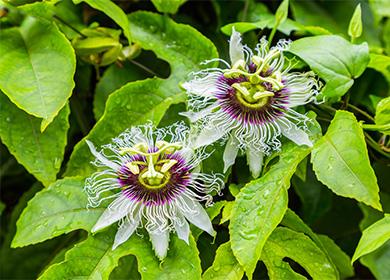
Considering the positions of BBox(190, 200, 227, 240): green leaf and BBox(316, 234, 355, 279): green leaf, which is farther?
BBox(316, 234, 355, 279): green leaf

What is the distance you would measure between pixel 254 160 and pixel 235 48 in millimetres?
171

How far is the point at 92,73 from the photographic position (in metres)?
1.33

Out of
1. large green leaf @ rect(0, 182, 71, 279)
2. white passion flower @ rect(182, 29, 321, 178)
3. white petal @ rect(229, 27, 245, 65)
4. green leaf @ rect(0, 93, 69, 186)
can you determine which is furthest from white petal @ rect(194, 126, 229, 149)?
large green leaf @ rect(0, 182, 71, 279)

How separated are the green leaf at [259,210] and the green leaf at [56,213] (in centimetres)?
23

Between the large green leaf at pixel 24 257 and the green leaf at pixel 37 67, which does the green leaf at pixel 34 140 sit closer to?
the green leaf at pixel 37 67

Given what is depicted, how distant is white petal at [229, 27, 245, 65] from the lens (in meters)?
0.98

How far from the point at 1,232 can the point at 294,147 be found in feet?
2.37

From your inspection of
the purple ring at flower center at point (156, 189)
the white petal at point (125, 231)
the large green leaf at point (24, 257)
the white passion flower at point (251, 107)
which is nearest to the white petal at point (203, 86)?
the white passion flower at point (251, 107)

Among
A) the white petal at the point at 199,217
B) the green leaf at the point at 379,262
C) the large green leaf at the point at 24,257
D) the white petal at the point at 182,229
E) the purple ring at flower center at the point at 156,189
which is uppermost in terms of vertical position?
the purple ring at flower center at the point at 156,189

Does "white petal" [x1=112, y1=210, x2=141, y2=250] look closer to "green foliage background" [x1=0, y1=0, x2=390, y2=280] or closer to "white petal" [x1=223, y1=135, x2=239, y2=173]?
"green foliage background" [x1=0, y1=0, x2=390, y2=280]

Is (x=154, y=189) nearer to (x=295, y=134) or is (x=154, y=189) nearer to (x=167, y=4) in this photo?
(x=295, y=134)

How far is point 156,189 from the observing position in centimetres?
96

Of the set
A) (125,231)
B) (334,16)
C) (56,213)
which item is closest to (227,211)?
(125,231)

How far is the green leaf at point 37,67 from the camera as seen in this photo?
3.13ft
